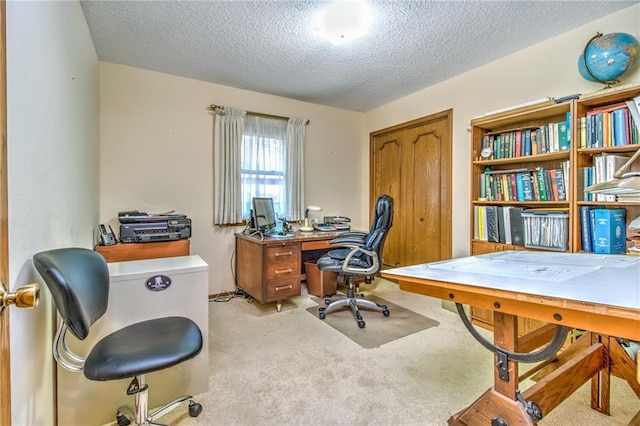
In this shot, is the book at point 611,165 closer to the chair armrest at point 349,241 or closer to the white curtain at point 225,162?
the chair armrest at point 349,241

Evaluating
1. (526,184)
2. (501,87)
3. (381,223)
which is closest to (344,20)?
(381,223)

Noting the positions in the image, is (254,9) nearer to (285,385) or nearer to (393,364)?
(285,385)

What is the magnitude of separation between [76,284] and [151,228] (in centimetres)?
165

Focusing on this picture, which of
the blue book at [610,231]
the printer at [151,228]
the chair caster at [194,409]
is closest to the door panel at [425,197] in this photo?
the blue book at [610,231]

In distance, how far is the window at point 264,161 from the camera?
11.7 ft

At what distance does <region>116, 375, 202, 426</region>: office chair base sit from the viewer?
1.30m

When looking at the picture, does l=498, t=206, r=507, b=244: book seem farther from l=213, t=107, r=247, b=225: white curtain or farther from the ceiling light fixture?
l=213, t=107, r=247, b=225: white curtain

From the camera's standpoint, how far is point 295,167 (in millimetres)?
3850

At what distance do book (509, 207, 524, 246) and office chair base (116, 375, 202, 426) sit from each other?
249 centimetres

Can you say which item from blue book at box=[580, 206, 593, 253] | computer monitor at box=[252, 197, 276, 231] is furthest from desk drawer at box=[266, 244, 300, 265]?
blue book at box=[580, 206, 593, 253]

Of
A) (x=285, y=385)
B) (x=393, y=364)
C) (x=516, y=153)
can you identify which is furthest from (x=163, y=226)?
(x=516, y=153)

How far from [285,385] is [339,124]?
3.55 metres

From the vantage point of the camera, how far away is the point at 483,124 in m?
2.63

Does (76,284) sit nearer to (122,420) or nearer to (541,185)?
(122,420)
